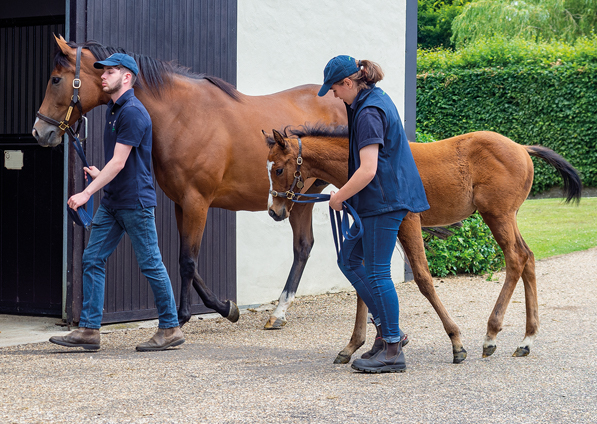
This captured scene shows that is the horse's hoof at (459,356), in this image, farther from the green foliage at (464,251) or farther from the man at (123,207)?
the green foliage at (464,251)

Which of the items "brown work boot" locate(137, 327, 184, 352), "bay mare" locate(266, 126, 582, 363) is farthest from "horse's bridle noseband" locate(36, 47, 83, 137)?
"brown work boot" locate(137, 327, 184, 352)

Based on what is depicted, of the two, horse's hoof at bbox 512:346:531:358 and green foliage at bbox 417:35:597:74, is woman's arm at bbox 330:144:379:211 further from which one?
green foliage at bbox 417:35:597:74

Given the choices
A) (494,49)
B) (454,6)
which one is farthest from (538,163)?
(454,6)

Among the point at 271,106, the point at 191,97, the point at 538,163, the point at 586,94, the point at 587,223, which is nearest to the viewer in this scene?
the point at 191,97

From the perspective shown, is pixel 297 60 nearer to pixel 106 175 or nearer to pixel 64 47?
pixel 64 47

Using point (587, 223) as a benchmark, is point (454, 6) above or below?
above

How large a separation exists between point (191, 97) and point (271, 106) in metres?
0.92

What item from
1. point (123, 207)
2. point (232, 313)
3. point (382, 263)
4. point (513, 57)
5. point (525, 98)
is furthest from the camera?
point (513, 57)

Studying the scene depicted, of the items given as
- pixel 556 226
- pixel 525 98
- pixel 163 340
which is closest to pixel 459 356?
pixel 163 340

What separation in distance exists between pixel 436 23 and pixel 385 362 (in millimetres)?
36003

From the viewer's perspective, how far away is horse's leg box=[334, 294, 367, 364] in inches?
186

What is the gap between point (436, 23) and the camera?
124 ft

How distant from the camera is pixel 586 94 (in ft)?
54.7

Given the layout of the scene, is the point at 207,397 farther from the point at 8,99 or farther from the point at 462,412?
the point at 8,99
